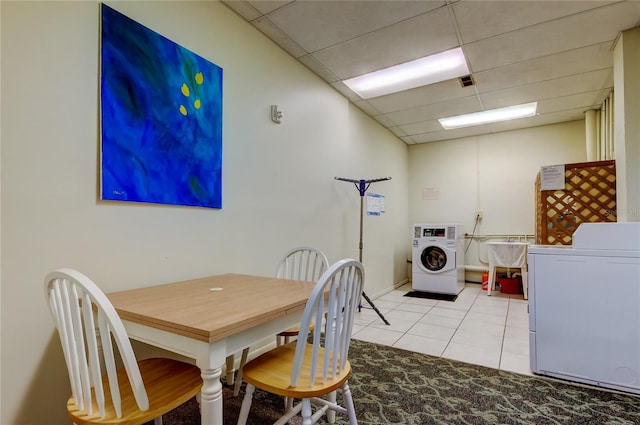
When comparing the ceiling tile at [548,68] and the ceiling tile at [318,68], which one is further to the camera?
the ceiling tile at [318,68]

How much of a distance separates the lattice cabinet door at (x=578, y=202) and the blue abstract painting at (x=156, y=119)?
292 cm

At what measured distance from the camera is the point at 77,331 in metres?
1.01

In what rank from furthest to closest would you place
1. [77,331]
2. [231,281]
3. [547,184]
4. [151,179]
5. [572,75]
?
1. [572,75]
2. [547,184]
3. [231,281]
4. [151,179]
5. [77,331]

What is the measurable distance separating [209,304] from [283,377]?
1.42 feet

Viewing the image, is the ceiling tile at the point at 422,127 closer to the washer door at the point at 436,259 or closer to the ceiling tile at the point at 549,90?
the ceiling tile at the point at 549,90

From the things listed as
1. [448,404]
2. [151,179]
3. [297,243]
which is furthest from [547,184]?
[151,179]

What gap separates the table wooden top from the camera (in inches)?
42.0

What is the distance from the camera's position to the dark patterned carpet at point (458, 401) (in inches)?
66.9

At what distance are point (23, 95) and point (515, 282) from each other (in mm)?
5669

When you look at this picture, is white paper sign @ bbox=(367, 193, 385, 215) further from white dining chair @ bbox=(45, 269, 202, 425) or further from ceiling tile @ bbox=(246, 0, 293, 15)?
white dining chair @ bbox=(45, 269, 202, 425)

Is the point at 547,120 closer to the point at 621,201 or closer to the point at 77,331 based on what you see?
the point at 621,201

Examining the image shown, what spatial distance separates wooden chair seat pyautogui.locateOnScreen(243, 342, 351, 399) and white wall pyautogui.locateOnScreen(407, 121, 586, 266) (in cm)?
477

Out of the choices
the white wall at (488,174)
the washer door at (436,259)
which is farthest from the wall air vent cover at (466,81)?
the washer door at (436,259)

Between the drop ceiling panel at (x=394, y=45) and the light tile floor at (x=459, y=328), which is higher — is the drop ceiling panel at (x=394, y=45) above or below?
above
